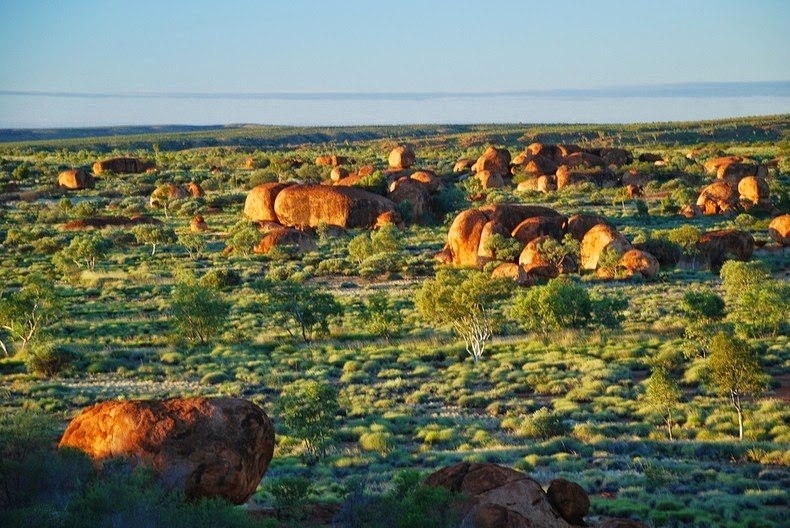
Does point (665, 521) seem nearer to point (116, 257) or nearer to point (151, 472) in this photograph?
point (151, 472)

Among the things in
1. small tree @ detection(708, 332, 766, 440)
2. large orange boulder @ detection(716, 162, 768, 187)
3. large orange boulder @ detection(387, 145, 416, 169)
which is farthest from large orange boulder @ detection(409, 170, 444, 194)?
small tree @ detection(708, 332, 766, 440)

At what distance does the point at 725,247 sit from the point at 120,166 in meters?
79.1

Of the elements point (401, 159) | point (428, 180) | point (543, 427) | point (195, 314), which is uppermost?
point (401, 159)

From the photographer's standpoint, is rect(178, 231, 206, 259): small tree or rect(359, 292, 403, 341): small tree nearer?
rect(359, 292, 403, 341): small tree

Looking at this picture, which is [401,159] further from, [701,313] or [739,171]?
[701,313]

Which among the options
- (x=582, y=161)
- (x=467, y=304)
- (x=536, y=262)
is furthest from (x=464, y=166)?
(x=467, y=304)

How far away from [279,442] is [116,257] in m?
36.1

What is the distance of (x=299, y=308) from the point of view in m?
34.5

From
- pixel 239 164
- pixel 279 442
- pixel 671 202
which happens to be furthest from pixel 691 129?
pixel 279 442

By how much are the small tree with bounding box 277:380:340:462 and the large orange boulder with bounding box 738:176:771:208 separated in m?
54.3

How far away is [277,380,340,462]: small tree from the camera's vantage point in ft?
65.4

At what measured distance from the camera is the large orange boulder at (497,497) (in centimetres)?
1198

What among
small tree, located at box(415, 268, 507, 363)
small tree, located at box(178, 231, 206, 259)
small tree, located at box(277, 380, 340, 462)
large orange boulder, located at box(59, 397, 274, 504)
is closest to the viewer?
large orange boulder, located at box(59, 397, 274, 504)

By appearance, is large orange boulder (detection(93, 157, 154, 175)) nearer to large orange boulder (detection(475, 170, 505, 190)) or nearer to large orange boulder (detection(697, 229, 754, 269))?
large orange boulder (detection(475, 170, 505, 190))
